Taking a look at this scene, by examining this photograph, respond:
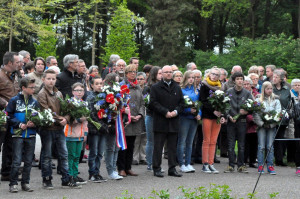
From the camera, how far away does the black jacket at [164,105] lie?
1032cm

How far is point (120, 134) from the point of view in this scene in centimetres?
988

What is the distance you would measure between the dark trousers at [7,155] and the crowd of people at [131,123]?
19mm

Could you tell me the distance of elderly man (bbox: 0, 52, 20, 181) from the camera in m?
9.35

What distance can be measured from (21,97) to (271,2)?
41.3 metres

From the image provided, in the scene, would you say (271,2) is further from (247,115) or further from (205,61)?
(247,115)

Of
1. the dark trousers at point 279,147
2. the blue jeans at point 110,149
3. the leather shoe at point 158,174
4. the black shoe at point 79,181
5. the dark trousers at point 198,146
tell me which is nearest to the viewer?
the black shoe at point 79,181

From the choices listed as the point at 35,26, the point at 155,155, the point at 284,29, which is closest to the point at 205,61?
the point at 284,29

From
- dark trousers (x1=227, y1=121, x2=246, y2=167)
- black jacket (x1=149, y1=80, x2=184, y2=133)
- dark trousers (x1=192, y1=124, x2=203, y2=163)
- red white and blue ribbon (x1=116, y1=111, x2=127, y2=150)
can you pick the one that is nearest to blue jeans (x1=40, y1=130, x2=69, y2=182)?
red white and blue ribbon (x1=116, y1=111, x2=127, y2=150)

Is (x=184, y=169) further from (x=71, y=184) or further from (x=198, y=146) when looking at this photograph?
(x=71, y=184)

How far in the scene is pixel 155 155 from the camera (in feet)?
34.0

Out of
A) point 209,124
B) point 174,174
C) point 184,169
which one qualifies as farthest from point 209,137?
point 174,174

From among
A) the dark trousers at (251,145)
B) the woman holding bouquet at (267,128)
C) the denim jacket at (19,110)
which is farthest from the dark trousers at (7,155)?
the dark trousers at (251,145)

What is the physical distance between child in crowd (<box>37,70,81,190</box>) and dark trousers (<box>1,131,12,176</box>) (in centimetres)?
119

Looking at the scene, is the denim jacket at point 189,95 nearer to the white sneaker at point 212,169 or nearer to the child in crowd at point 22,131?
the white sneaker at point 212,169
